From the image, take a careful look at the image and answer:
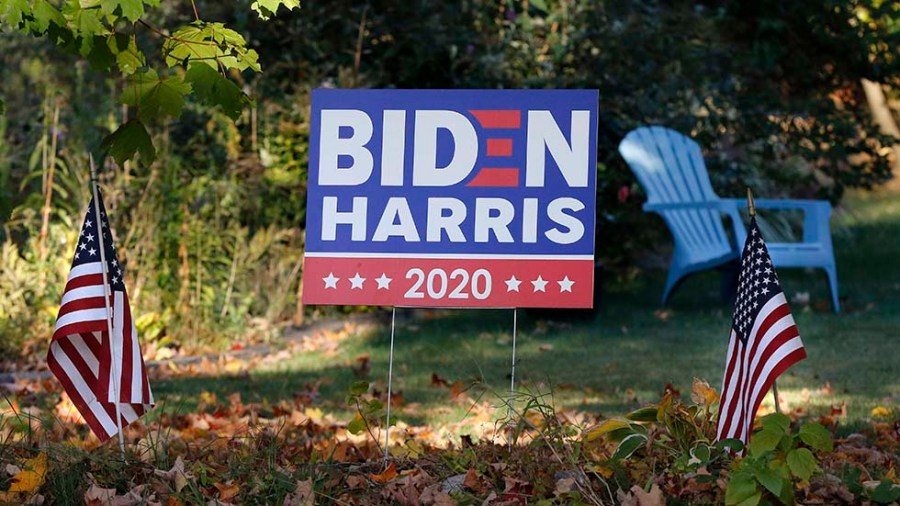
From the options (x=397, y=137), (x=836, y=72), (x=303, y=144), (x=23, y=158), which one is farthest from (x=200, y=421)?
(x=836, y=72)

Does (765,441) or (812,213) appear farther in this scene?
(812,213)

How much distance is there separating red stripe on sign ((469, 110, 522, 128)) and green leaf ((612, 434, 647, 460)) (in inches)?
44.3

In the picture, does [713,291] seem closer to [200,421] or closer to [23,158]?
[23,158]

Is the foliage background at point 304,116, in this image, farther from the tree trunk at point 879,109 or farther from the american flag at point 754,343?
the american flag at point 754,343

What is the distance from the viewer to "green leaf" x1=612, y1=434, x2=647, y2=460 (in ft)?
13.4

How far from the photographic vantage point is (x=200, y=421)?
606cm

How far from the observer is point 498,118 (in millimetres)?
4637

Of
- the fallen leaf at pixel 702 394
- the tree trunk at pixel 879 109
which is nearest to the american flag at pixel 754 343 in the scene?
the fallen leaf at pixel 702 394

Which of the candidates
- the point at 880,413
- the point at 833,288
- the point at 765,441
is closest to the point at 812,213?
the point at 833,288

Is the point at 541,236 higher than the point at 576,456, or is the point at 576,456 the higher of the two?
the point at 541,236

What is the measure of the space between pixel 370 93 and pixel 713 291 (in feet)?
24.8

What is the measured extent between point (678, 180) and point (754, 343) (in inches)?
260

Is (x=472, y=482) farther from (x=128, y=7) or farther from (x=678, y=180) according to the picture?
(x=678, y=180)

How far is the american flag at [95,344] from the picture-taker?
4.57 metres
